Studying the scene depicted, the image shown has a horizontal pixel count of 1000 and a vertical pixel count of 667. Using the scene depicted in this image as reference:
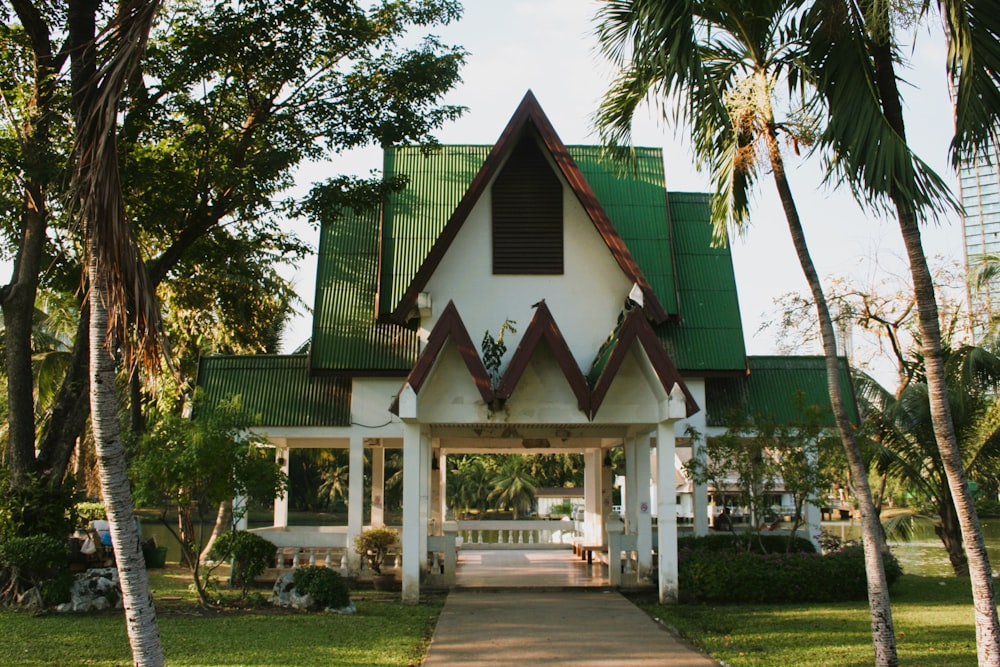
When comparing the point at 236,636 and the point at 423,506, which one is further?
the point at 423,506

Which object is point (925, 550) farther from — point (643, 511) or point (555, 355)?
point (555, 355)

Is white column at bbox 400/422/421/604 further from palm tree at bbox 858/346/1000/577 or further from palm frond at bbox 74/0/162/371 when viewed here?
palm tree at bbox 858/346/1000/577

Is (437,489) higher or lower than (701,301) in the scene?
lower

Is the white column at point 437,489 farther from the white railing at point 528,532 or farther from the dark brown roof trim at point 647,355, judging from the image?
the dark brown roof trim at point 647,355

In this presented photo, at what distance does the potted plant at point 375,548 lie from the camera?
18.9 meters

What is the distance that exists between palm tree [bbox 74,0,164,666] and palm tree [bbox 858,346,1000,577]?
689 inches

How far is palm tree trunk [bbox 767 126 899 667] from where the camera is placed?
9.26 metres

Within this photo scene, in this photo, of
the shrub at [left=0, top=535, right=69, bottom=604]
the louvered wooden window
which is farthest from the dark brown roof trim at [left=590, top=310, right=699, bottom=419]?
the shrub at [left=0, top=535, right=69, bottom=604]

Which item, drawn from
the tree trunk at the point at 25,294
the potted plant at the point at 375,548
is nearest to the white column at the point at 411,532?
the potted plant at the point at 375,548

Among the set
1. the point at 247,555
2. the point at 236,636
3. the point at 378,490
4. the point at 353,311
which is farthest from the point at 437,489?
the point at 236,636

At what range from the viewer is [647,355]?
16000 mm

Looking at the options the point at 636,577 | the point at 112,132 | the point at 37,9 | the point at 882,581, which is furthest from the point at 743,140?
the point at 37,9

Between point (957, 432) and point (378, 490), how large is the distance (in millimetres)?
13450

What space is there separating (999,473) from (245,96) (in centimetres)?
1886
